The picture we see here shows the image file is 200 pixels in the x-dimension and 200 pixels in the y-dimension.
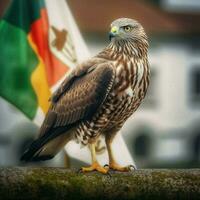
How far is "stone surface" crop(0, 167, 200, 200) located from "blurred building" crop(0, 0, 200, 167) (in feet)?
101

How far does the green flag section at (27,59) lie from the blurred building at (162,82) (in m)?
27.5

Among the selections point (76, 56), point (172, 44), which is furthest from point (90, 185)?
point (172, 44)

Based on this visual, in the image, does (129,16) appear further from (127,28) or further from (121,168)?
(121,168)

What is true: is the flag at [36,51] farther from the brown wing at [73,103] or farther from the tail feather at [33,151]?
the tail feather at [33,151]

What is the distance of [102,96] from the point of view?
6941 millimetres

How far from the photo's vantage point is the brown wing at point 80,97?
6902mm

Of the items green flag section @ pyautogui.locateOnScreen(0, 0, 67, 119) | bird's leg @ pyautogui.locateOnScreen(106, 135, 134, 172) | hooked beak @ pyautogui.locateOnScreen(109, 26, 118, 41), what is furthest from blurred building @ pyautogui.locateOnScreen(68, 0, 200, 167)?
hooked beak @ pyautogui.locateOnScreen(109, 26, 118, 41)

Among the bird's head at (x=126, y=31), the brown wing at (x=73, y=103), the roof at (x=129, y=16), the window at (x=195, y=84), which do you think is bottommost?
the window at (x=195, y=84)

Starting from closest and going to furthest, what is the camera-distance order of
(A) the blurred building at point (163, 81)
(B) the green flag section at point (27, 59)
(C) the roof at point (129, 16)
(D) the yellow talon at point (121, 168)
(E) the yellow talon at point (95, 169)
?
(E) the yellow talon at point (95, 169) < (D) the yellow talon at point (121, 168) < (B) the green flag section at point (27, 59) < (C) the roof at point (129, 16) < (A) the blurred building at point (163, 81)

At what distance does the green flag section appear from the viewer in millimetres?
8828

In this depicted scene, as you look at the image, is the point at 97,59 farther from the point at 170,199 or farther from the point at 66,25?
the point at 66,25

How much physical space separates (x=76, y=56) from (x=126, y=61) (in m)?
2.19

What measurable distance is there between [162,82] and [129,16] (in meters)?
3.38

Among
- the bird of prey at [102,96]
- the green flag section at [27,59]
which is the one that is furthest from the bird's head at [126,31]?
the green flag section at [27,59]
